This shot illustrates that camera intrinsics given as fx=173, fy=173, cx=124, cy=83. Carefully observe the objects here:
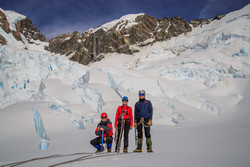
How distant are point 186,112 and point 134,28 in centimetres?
5397

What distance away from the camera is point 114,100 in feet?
44.6

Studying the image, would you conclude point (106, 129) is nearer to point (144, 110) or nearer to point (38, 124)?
point (144, 110)

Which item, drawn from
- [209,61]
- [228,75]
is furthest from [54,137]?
[209,61]

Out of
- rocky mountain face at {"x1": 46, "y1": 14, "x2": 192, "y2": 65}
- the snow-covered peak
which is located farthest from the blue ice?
the snow-covered peak

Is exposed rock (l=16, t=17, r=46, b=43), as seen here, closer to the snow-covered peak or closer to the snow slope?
the snow-covered peak

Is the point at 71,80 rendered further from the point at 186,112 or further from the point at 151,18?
the point at 151,18

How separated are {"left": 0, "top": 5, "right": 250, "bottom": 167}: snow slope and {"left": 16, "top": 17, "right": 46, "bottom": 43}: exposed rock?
3224 inches

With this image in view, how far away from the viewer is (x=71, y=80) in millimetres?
17250

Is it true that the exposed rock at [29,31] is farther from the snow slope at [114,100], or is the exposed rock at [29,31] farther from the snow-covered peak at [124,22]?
the snow slope at [114,100]

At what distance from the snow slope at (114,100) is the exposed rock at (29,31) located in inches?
3224

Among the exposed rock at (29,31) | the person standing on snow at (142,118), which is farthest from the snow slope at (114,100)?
the exposed rock at (29,31)

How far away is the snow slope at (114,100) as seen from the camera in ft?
22.9

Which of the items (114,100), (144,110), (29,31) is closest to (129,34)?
(114,100)

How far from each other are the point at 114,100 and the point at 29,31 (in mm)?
101749
